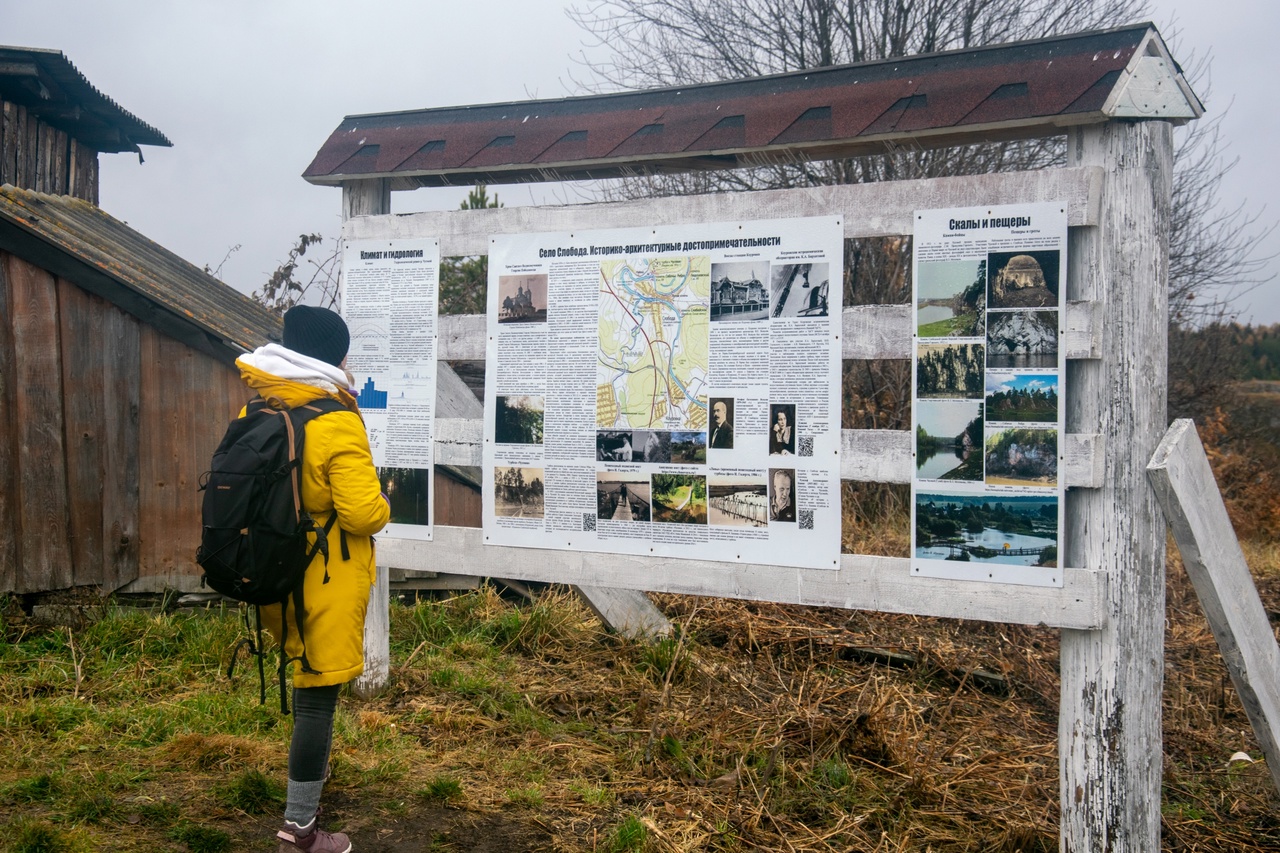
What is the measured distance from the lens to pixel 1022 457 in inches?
160

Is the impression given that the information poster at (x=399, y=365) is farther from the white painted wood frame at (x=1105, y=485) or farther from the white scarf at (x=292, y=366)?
the white painted wood frame at (x=1105, y=485)

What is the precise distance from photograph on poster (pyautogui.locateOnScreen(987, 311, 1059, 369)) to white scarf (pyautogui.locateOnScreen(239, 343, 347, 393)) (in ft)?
8.63

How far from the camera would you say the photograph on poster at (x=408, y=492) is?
209 inches

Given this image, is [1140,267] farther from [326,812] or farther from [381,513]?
[326,812]

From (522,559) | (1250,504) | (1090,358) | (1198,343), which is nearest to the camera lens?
(1090,358)

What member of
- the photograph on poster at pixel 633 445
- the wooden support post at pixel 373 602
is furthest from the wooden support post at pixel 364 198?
the photograph on poster at pixel 633 445

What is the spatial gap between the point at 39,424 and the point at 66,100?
625 centimetres

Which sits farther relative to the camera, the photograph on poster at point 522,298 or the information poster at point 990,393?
the photograph on poster at point 522,298

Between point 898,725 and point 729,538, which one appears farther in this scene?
point 898,725

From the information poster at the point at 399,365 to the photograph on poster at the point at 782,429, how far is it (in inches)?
73.4

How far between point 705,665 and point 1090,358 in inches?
121

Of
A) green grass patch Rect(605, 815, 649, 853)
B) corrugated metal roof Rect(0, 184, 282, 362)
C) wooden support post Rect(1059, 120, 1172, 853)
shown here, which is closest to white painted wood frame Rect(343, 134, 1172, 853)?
wooden support post Rect(1059, 120, 1172, 853)

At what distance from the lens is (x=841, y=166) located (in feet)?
39.1

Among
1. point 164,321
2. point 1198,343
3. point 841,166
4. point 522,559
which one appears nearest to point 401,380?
point 522,559
